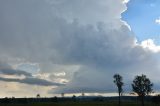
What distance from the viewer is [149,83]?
11706 cm

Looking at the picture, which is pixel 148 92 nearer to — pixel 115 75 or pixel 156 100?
pixel 156 100

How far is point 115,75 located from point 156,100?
18699mm

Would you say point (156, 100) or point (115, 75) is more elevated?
point (115, 75)

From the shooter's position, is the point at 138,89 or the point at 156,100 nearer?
the point at 138,89

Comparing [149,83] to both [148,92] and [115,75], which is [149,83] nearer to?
[148,92]

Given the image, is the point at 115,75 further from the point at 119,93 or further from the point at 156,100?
the point at 156,100

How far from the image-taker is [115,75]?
455 feet

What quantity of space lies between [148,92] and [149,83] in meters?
3.00

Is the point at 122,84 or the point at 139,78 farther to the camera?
the point at 122,84

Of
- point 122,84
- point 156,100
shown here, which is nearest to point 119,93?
point 122,84

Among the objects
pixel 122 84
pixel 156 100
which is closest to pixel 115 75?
pixel 122 84

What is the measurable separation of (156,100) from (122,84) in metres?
14.9

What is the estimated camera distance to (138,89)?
117 m

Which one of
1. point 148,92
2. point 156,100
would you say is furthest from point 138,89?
point 156,100
